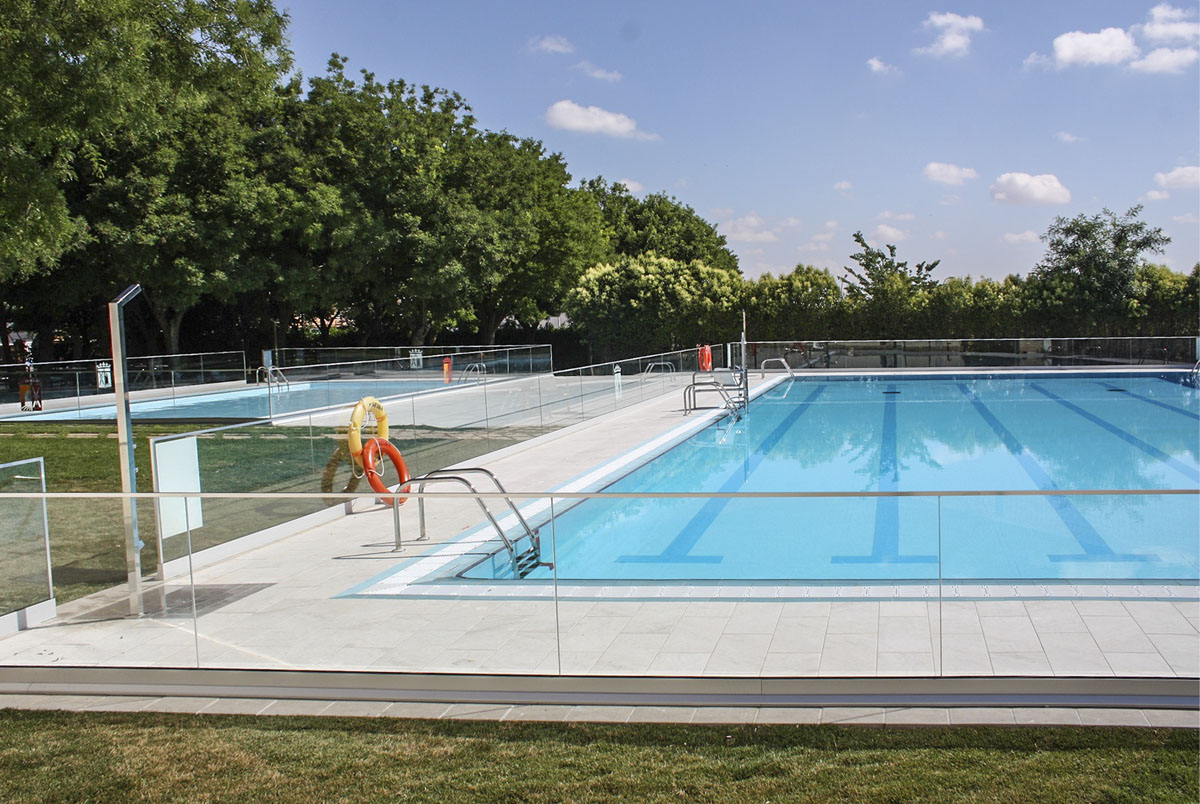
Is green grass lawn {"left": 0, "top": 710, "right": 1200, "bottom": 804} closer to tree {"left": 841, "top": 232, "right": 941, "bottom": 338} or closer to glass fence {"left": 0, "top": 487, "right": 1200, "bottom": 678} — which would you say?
glass fence {"left": 0, "top": 487, "right": 1200, "bottom": 678}

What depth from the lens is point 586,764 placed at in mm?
3926

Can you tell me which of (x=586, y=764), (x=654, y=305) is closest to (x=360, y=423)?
(x=586, y=764)

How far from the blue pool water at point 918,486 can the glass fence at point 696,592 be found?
0.02m

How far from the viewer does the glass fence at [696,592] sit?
4.45m

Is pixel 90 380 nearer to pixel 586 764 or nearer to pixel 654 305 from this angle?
pixel 654 305

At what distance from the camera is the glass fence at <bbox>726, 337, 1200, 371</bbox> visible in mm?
25969

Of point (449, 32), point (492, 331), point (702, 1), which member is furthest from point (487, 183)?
point (702, 1)

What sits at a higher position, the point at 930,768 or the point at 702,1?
the point at 702,1

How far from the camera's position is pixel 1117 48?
16641mm

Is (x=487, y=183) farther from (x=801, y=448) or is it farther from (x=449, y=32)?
(x=801, y=448)

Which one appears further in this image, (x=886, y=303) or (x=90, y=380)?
(x=886, y=303)

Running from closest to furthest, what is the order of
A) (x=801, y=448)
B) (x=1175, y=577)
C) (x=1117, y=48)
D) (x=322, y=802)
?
(x=322, y=802), (x=1175, y=577), (x=801, y=448), (x=1117, y=48)

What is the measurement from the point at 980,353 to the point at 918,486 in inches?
684

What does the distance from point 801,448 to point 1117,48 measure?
30.5 feet
